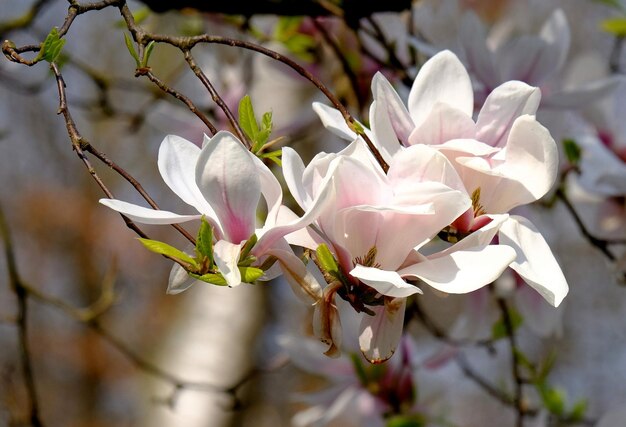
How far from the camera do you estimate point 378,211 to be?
1.18 feet

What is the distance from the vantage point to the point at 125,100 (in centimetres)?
558

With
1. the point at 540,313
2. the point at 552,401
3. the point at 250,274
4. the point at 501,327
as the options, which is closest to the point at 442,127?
the point at 250,274

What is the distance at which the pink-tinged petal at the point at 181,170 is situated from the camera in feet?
1.26

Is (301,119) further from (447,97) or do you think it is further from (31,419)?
(447,97)

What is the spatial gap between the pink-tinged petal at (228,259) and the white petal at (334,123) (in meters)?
0.08

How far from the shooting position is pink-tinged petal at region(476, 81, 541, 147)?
409 mm

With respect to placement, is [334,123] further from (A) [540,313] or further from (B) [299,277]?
(A) [540,313]

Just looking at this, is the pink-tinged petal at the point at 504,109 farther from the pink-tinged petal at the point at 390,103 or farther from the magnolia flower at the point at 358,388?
the magnolia flower at the point at 358,388

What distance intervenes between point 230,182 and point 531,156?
14cm

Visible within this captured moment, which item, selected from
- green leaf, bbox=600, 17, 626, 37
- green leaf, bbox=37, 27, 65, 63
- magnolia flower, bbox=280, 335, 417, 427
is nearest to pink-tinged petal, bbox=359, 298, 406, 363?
green leaf, bbox=37, 27, 65, 63

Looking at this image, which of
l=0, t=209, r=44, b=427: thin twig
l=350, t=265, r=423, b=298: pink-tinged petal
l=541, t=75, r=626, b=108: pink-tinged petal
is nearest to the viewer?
l=350, t=265, r=423, b=298: pink-tinged petal

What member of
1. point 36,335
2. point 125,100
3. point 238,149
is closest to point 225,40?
point 238,149

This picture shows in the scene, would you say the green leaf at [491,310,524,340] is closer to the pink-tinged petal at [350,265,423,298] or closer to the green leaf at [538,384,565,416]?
the green leaf at [538,384,565,416]

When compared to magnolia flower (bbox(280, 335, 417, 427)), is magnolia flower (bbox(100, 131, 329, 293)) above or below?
above
